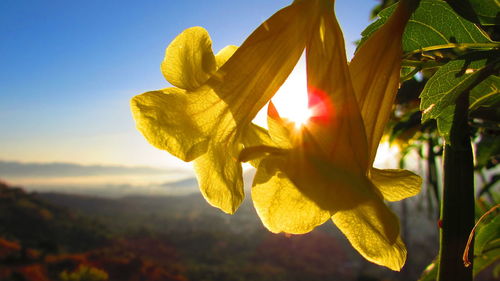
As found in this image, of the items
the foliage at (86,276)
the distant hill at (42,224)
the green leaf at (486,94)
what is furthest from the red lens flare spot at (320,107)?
the distant hill at (42,224)

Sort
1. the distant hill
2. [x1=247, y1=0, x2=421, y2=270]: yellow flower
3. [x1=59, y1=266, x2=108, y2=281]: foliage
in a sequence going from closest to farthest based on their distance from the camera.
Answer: [x1=247, y1=0, x2=421, y2=270]: yellow flower
[x1=59, y1=266, x2=108, y2=281]: foliage
the distant hill

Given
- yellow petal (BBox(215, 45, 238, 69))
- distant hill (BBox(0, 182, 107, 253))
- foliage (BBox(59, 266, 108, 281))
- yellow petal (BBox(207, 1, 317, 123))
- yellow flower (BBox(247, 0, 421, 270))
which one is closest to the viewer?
yellow flower (BBox(247, 0, 421, 270))

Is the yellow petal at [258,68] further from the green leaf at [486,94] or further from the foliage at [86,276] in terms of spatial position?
the foliage at [86,276]

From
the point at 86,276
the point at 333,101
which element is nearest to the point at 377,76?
the point at 333,101

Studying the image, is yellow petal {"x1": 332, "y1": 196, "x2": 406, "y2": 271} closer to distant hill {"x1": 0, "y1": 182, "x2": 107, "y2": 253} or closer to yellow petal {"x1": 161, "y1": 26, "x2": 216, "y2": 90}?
yellow petal {"x1": 161, "y1": 26, "x2": 216, "y2": 90}

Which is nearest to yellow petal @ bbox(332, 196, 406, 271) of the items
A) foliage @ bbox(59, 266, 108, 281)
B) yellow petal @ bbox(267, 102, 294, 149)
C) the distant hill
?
yellow petal @ bbox(267, 102, 294, 149)
